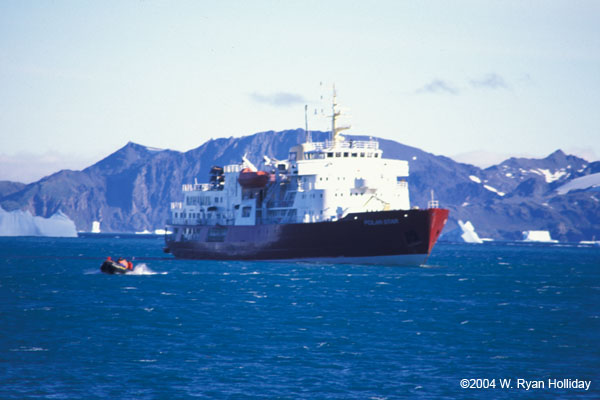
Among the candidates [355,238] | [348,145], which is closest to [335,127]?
[348,145]

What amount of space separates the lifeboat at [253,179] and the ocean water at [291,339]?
18.0m

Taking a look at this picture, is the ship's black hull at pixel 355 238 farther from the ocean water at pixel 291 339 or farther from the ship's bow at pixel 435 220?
the ocean water at pixel 291 339

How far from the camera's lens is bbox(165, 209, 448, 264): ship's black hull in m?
56.4

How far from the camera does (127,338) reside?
29188 mm

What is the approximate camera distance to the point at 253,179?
69250 millimetres

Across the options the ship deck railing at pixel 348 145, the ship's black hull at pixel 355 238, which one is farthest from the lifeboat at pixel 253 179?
the ship deck railing at pixel 348 145

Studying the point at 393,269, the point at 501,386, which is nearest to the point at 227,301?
the point at 501,386

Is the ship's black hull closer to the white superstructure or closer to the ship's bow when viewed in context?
the ship's bow

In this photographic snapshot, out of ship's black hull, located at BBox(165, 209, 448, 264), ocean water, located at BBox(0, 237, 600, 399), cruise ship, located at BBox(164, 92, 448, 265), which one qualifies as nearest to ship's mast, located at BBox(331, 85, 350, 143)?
cruise ship, located at BBox(164, 92, 448, 265)

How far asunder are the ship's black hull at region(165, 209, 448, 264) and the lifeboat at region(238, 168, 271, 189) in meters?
3.80

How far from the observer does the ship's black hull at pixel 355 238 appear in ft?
185

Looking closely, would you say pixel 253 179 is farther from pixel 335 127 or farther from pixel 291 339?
pixel 291 339

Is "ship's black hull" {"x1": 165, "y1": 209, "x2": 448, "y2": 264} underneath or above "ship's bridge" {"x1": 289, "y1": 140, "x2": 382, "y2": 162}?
underneath

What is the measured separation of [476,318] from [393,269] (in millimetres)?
28067
